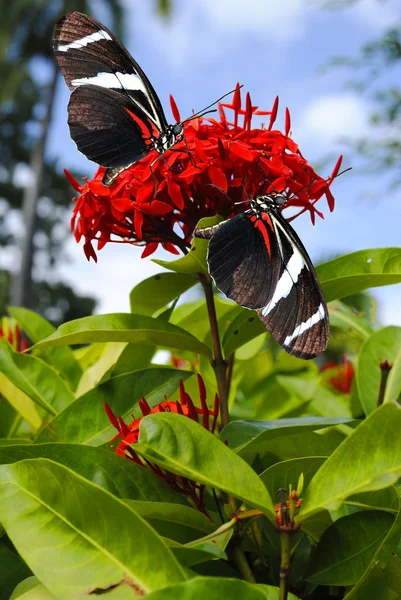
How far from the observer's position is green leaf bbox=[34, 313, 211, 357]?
38.2 inches

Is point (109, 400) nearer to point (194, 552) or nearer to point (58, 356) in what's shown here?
point (194, 552)

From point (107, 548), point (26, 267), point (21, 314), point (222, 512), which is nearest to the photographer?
point (107, 548)

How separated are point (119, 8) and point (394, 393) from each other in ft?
82.4

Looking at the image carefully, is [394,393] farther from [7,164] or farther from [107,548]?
[7,164]

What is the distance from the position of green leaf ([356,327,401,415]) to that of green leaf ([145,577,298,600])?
0.73 meters

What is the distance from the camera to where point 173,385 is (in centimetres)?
101

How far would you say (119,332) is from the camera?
0.97 metres

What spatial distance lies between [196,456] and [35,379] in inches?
24.0

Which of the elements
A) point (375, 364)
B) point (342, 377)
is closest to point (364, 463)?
point (375, 364)

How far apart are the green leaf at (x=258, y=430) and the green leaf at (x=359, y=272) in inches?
7.7

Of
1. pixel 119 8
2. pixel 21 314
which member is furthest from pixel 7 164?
pixel 21 314

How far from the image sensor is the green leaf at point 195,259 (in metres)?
0.88

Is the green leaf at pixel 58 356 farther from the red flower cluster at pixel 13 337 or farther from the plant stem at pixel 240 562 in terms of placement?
the plant stem at pixel 240 562

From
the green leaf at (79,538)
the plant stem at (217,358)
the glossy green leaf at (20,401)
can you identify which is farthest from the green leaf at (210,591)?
the glossy green leaf at (20,401)
